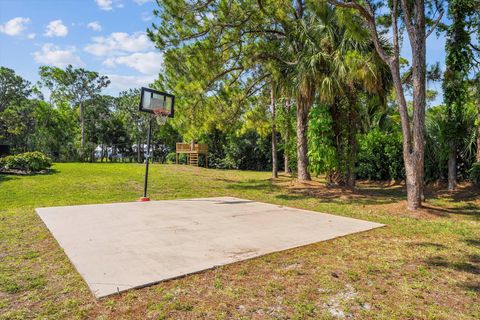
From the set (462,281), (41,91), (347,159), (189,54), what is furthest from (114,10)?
(41,91)

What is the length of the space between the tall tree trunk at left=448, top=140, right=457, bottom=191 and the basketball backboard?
762 cm

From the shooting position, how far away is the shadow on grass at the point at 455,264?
2846 mm

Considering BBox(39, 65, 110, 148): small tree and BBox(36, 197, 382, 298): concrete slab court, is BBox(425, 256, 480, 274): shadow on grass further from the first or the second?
BBox(39, 65, 110, 148): small tree

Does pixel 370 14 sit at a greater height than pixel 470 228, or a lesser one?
greater

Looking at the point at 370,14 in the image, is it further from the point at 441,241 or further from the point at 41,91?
the point at 41,91

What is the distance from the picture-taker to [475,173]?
7.48 m

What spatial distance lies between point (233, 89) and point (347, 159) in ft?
14.8

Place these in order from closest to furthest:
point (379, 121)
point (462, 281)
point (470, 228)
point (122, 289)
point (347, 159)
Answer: point (122, 289), point (462, 281), point (470, 228), point (347, 159), point (379, 121)

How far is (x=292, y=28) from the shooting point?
9.38 metres

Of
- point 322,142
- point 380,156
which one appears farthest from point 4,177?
point 380,156

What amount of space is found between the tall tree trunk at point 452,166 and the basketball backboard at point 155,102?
7621mm

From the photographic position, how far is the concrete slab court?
2.69 meters

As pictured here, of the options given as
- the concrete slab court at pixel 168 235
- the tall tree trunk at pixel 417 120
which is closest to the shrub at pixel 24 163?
the concrete slab court at pixel 168 235

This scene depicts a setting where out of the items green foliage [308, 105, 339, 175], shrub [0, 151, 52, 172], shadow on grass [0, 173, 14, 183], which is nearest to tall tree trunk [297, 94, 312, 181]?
green foliage [308, 105, 339, 175]
